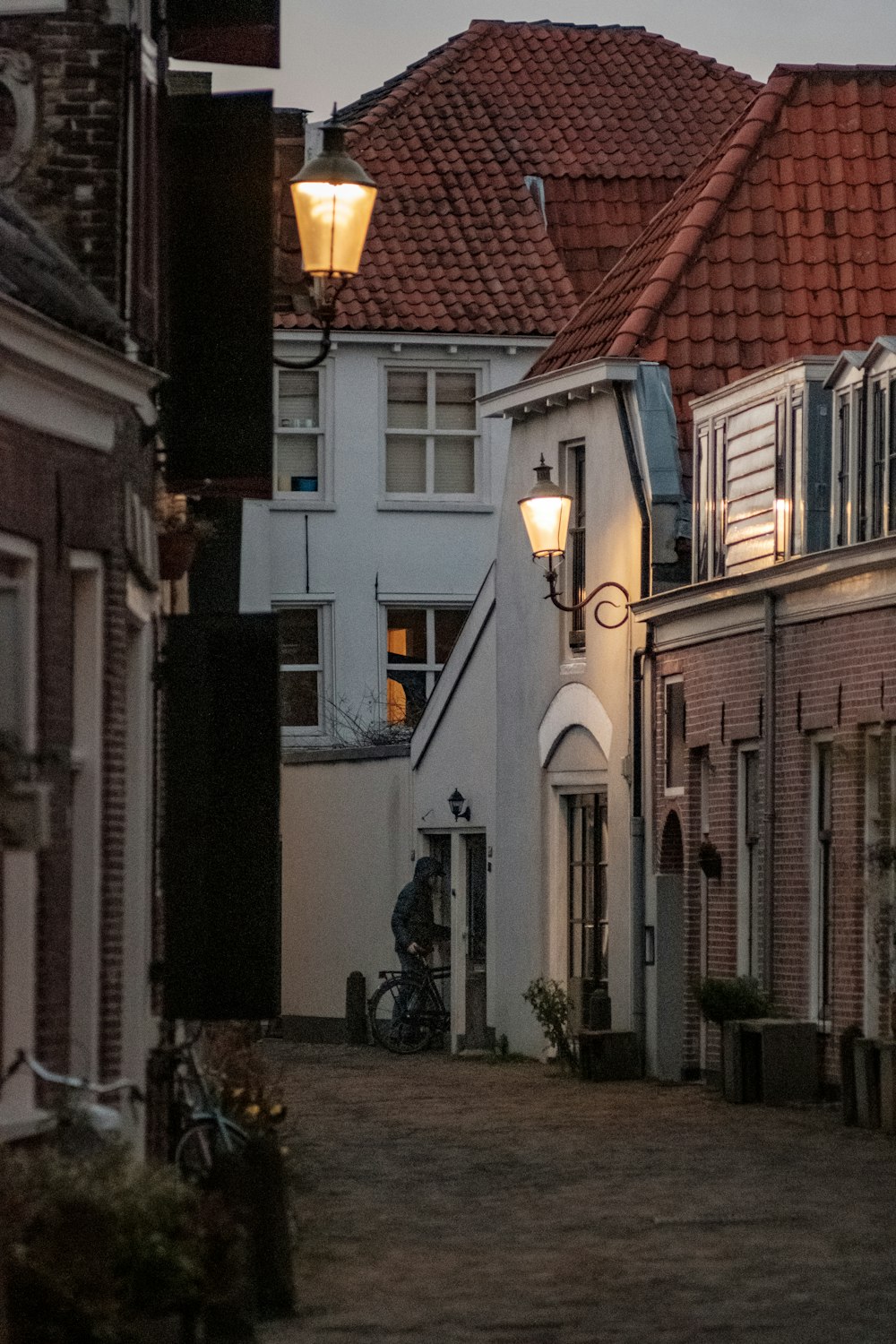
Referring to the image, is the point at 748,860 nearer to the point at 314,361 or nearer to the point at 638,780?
the point at 638,780

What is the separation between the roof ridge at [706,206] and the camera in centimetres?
2342

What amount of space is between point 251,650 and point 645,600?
10.6 metres

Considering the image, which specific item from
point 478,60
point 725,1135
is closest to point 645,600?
point 725,1135

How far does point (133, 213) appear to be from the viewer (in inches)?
482

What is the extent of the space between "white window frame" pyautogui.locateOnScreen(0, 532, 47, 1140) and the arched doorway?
1268cm

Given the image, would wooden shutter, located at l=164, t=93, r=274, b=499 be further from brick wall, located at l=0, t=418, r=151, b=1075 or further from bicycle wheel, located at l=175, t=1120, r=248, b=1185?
bicycle wheel, located at l=175, t=1120, r=248, b=1185

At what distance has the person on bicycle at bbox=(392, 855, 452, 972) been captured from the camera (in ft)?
88.8

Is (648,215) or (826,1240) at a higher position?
(648,215)

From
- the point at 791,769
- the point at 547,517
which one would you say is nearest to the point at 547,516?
the point at 547,517

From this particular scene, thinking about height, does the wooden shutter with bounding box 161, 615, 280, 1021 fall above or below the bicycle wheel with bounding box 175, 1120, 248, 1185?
above

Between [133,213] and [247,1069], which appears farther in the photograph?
[247,1069]

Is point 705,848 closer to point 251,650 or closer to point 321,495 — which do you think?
point 251,650

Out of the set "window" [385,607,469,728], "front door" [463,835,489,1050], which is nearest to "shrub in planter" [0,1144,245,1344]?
"front door" [463,835,489,1050]

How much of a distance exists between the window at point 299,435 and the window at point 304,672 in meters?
1.49
